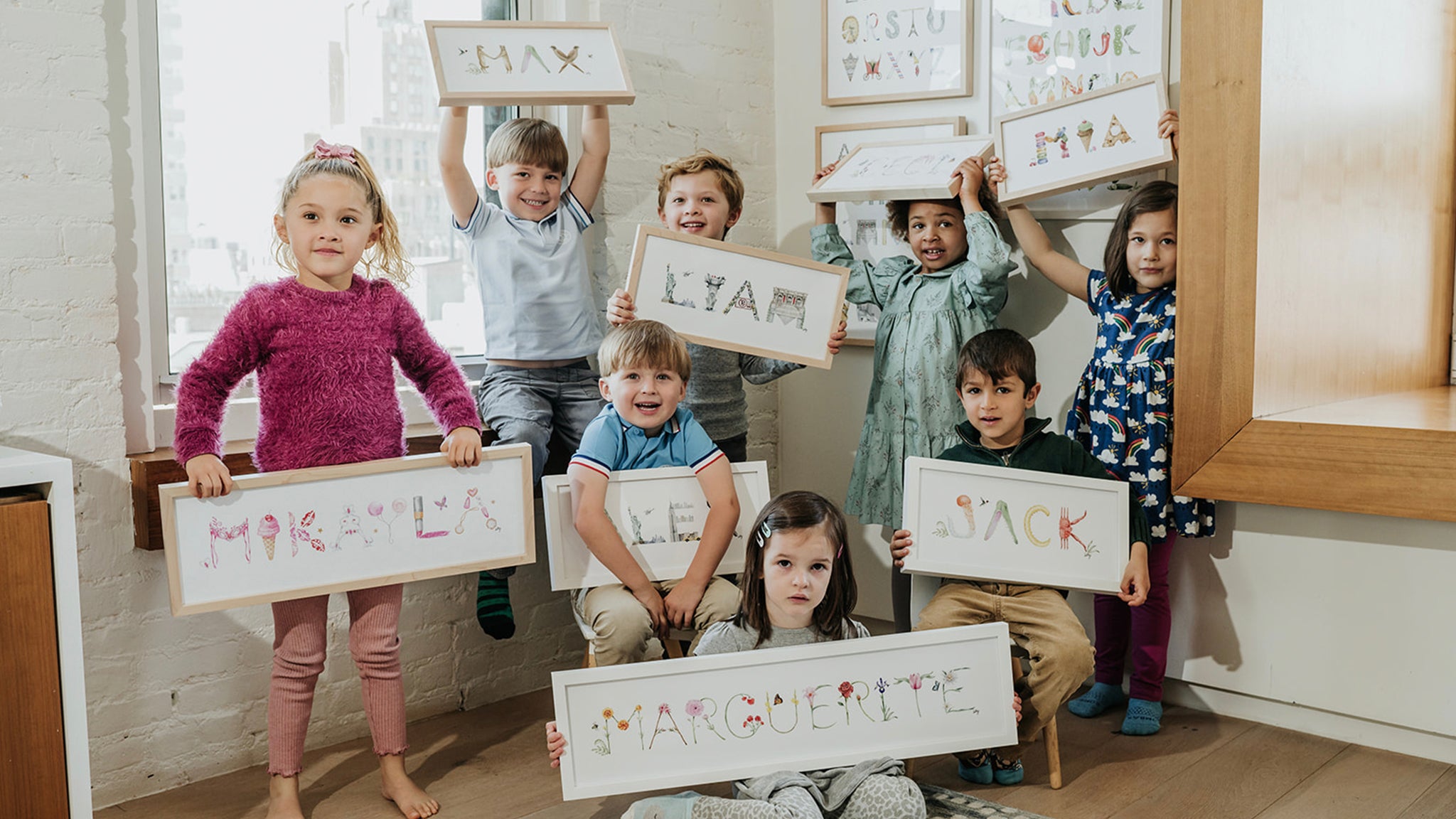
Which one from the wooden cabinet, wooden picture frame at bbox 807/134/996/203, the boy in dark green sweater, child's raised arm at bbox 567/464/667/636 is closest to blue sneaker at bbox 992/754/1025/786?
the boy in dark green sweater

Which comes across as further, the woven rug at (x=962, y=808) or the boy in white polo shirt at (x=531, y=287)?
the boy in white polo shirt at (x=531, y=287)

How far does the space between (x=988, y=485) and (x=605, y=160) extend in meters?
1.22

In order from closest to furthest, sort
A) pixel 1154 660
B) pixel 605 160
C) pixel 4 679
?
pixel 4 679
pixel 1154 660
pixel 605 160

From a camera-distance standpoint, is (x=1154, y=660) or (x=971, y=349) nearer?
(x=971, y=349)

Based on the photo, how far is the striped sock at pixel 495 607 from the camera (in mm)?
2680

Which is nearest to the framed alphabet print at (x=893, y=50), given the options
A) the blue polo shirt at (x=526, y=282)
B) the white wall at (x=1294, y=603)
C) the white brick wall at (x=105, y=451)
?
the white wall at (x=1294, y=603)

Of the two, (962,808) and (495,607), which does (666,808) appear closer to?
(962,808)

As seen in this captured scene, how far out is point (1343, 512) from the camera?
8.36 ft

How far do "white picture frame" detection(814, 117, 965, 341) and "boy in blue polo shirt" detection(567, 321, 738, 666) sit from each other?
850 mm

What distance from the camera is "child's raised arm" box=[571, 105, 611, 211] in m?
2.81

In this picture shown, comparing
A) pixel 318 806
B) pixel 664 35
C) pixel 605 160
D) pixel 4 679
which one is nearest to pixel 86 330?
pixel 4 679

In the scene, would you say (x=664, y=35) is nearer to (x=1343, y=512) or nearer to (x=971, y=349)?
(x=971, y=349)

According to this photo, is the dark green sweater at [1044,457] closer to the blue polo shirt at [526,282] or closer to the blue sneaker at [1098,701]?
the blue sneaker at [1098,701]

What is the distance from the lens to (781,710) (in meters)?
2.08
